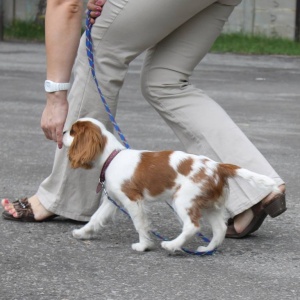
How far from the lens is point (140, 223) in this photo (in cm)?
447

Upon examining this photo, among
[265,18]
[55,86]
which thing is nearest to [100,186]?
[55,86]

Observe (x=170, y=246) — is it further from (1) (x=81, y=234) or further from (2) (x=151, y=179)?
(1) (x=81, y=234)

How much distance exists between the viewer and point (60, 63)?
15.5ft

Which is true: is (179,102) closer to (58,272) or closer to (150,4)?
(150,4)

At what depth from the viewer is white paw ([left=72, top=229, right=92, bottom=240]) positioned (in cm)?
467

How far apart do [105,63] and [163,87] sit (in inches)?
11.9

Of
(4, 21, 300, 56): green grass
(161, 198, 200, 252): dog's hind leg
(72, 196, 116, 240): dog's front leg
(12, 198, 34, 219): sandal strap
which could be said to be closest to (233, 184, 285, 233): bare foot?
(161, 198, 200, 252): dog's hind leg

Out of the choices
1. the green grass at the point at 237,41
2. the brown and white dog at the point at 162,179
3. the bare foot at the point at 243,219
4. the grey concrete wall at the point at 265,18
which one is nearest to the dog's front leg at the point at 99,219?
the brown and white dog at the point at 162,179

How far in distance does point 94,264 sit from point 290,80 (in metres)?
9.52

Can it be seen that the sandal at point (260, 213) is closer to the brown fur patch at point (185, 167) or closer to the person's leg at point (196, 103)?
the person's leg at point (196, 103)

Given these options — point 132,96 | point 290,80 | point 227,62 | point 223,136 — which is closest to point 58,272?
point 223,136

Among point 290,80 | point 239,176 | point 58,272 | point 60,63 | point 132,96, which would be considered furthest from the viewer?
point 290,80

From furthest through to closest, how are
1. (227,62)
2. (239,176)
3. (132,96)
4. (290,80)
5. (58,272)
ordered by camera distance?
(227,62) → (290,80) → (132,96) → (239,176) → (58,272)

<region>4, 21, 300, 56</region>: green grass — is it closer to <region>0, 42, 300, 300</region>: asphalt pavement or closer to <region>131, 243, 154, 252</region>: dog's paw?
<region>0, 42, 300, 300</region>: asphalt pavement
